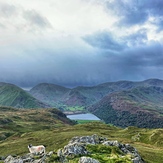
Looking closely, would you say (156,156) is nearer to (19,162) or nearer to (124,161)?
(124,161)

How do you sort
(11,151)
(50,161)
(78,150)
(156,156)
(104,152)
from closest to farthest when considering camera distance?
(50,161) < (78,150) < (104,152) < (156,156) < (11,151)

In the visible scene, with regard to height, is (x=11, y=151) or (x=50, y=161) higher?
(x=50, y=161)

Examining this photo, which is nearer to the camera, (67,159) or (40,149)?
(67,159)

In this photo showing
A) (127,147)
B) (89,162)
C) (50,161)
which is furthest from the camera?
(127,147)

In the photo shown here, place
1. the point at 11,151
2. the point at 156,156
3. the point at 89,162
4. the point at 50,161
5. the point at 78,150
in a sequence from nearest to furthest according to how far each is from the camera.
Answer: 1. the point at 89,162
2. the point at 50,161
3. the point at 78,150
4. the point at 156,156
5. the point at 11,151

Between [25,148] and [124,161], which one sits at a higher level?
[124,161]

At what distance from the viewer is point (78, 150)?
70.8 metres

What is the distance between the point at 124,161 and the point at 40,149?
101 feet

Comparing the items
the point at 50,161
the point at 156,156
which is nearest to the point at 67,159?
the point at 50,161

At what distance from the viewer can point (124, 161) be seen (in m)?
64.9

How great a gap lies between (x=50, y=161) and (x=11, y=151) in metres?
137

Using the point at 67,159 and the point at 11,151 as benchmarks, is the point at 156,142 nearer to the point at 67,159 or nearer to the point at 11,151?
the point at 11,151

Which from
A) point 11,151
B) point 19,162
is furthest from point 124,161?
point 11,151

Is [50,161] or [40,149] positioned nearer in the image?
[50,161]
